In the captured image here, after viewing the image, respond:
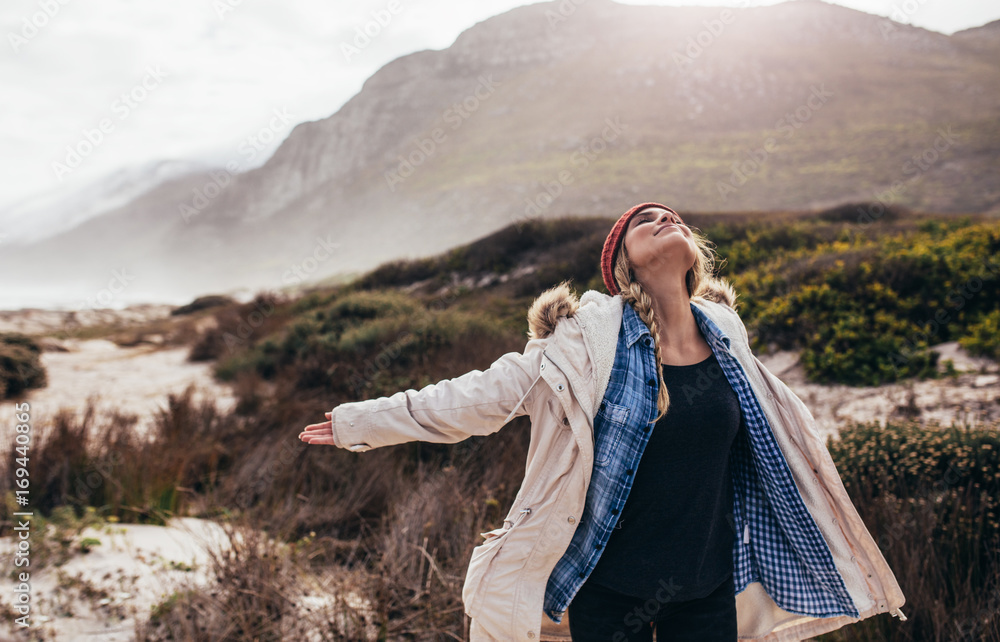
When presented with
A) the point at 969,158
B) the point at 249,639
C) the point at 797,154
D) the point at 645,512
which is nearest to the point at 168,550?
the point at 249,639

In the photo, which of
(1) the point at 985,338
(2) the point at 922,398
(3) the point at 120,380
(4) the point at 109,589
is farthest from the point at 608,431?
(3) the point at 120,380

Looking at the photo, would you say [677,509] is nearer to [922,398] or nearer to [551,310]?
[551,310]

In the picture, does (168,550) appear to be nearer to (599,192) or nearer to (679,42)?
(599,192)

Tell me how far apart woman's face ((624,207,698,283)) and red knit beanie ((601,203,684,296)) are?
0.06 ft

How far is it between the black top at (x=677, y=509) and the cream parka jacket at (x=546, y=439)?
187mm

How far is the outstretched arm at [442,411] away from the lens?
1458mm

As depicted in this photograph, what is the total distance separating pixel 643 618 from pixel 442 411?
855 mm

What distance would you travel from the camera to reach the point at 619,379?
4.93 feet

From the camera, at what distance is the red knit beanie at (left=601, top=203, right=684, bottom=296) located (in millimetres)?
1829

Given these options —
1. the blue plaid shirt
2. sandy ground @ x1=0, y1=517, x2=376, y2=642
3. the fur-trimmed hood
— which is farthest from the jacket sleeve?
sandy ground @ x1=0, y1=517, x2=376, y2=642

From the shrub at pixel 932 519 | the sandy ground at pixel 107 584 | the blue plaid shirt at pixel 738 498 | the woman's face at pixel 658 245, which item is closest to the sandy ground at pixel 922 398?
the shrub at pixel 932 519

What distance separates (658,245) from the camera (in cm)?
165

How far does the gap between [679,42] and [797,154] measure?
35.7m

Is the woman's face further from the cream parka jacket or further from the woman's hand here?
the woman's hand
